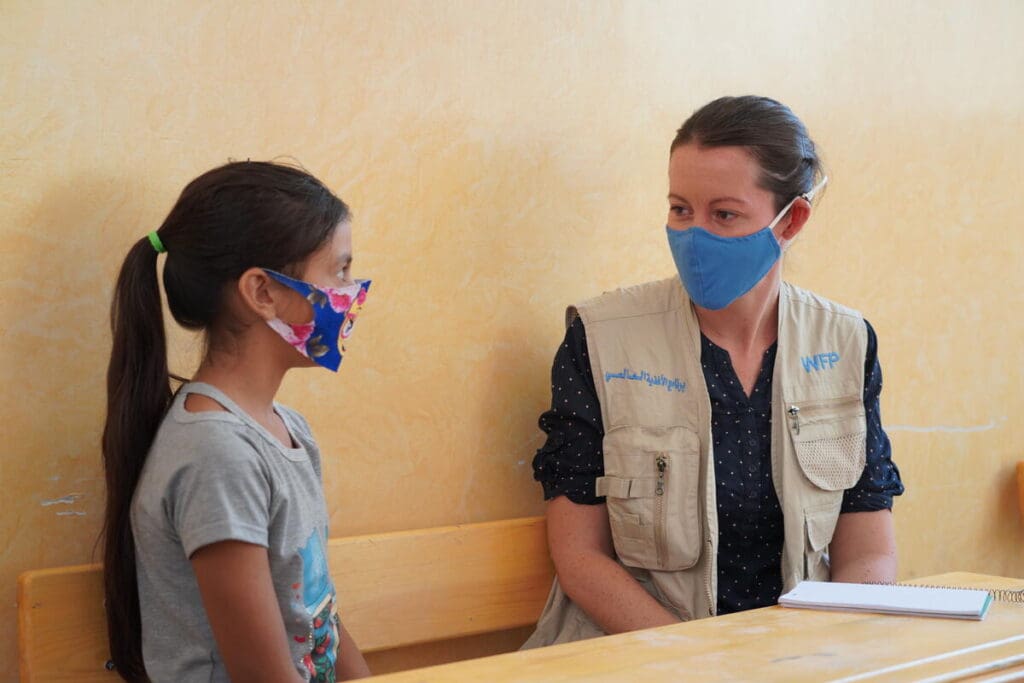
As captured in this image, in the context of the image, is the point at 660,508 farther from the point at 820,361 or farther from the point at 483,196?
the point at 483,196

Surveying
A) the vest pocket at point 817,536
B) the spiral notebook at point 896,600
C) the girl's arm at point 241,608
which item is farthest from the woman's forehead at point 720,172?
the girl's arm at point 241,608

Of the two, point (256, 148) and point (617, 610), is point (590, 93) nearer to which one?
point (256, 148)

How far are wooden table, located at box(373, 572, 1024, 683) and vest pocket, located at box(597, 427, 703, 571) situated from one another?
1.38 ft

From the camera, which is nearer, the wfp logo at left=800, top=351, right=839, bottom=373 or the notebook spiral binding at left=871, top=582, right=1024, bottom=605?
the notebook spiral binding at left=871, top=582, right=1024, bottom=605

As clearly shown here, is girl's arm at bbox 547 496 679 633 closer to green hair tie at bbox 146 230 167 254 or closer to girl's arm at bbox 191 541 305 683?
girl's arm at bbox 191 541 305 683

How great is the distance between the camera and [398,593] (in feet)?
6.53

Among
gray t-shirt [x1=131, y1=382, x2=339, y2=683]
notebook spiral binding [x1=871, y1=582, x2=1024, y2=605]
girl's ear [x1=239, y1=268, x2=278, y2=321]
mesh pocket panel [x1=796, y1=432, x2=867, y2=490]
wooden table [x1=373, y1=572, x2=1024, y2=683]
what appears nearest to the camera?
wooden table [x1=373, y1=572, x2=1024, y2=683]

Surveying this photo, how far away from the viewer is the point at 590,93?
7.55 ft

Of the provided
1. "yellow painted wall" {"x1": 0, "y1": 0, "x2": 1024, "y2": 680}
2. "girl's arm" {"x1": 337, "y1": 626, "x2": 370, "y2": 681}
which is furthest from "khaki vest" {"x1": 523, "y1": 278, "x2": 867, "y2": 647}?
"girl's arm" {"x1": 337, "y1": 626, "x2": 370, "y2": 681}

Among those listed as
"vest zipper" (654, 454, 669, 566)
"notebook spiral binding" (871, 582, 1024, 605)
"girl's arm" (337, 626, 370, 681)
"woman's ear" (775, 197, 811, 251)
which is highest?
"woman's ear" (775, 197, 811, 251)

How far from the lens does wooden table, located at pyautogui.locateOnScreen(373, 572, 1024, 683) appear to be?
1319 millimetres

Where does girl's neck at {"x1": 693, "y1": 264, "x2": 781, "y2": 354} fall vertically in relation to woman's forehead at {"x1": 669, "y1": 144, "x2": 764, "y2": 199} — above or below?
below

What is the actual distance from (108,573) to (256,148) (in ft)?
2.39

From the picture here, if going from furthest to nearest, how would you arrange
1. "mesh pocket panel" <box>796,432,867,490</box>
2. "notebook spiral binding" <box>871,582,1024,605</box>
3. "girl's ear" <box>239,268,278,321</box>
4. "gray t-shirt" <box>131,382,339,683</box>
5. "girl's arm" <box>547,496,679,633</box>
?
1. "mesh pocket panel" <box>796,432,867,490</box>
2. "girl's arm" <box>547,496,679,633</box>
3. "notebook spiral binding" <box>871,582,1024,605</box>
4. "girl's ear" <box>239,268,278,321</box>
5. "gray t-shirt" <box>131,382,339,683</box>
